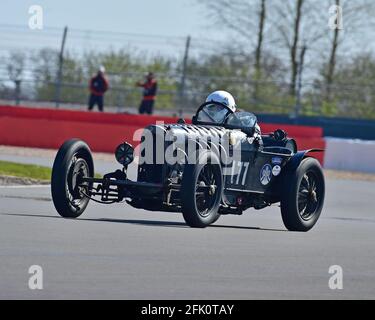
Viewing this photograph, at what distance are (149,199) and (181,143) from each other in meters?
0.67

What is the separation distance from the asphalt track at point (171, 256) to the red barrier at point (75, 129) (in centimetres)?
1397

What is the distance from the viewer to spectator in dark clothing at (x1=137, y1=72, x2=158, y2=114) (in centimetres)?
3547

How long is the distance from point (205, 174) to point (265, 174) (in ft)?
4.25

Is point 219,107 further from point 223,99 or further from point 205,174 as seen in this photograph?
point 205,174

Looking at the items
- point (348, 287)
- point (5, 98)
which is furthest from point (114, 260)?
point (5, 98)

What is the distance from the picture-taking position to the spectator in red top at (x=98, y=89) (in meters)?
35.5

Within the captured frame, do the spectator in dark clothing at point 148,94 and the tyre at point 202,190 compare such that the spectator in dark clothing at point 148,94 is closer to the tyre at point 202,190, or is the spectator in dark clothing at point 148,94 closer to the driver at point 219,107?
the driver at point 219,107

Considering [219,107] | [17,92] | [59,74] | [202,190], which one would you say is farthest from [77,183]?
[17,92]

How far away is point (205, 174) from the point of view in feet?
43.4

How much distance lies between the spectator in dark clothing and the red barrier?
5040mm

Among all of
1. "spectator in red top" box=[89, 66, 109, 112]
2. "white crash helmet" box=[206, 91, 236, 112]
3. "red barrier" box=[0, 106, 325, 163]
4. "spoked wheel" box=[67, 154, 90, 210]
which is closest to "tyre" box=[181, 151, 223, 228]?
"spoked wheel" box=[67, 154, 90, 210]

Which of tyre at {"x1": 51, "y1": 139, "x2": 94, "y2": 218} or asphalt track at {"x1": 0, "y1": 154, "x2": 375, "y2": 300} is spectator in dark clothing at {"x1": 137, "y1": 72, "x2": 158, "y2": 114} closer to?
asphalt track at {"x1": 0, "y1": 154, "x2": 375, "y2": 300}
